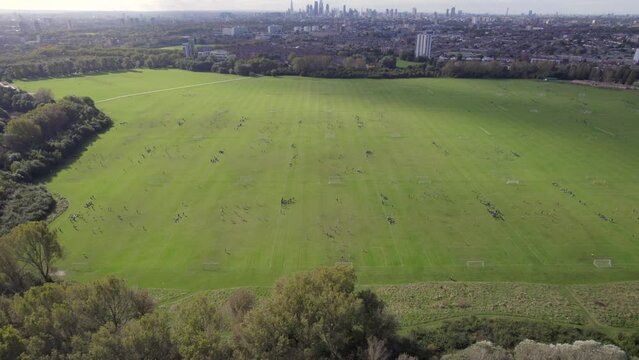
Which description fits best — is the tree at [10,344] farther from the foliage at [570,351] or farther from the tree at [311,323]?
A: the foliage at [570,351]

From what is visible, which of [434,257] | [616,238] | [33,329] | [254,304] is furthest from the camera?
[616,238]

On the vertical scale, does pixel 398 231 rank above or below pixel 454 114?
below

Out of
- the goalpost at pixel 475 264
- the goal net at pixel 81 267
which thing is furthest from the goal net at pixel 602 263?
the goal net at pixel 81 267

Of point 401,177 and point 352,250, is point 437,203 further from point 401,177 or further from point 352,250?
point 352,250

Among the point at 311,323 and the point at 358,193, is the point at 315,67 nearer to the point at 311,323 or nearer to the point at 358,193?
the point at 358,193

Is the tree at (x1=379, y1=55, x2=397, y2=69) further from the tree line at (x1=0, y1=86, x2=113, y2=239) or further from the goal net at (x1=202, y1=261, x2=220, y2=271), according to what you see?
the goal net at (x1=202, y1=261, x2=220, y2=271)

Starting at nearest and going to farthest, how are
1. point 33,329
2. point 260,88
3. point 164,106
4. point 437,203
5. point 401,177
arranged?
point 33,329, point 437,203, point 401,177, point 164,106, point 260,88

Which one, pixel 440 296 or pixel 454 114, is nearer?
pixel 440 296

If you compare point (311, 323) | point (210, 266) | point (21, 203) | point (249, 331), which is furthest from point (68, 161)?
point (311, 323)

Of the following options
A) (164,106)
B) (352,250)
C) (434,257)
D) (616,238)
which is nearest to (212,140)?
(164,106)
